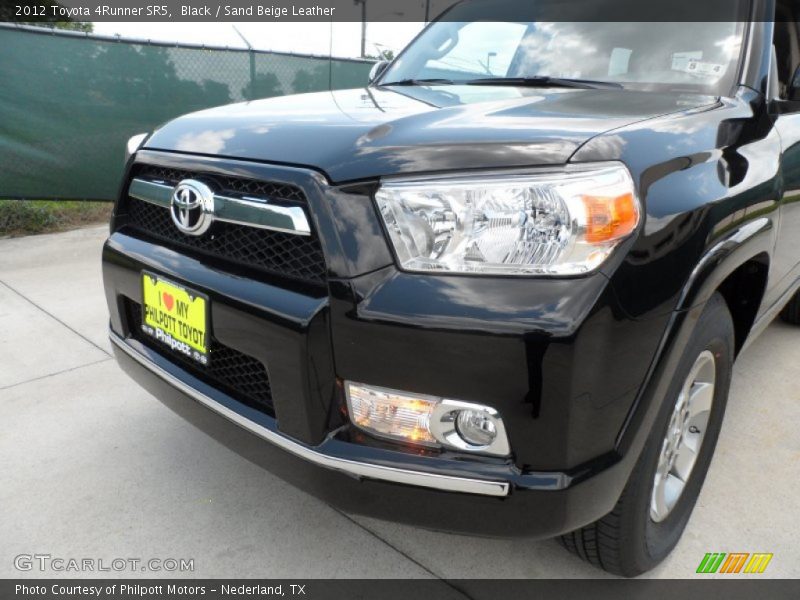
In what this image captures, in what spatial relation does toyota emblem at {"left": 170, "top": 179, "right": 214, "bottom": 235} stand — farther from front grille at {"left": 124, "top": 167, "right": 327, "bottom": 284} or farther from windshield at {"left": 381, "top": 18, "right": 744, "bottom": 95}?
windshield at {"left": 381, "top": 18, "right": 744, "bottom": 95}

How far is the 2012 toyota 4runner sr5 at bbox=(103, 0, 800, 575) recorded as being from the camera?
1317mm

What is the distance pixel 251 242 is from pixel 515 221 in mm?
681

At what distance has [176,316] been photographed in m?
1.80

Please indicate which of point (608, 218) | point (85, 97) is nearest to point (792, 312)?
point (608, 218)

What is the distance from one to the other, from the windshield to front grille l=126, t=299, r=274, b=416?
1.54 meters

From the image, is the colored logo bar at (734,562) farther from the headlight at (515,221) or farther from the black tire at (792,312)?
the black tire at (792,312)

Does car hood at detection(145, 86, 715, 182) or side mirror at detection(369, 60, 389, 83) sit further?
side mirror at detection(369, 60, 389, 83)

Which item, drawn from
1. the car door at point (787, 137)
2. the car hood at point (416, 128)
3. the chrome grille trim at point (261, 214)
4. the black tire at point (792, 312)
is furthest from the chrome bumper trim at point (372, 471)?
the black tire at point (792, 312)

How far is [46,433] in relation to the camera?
2.53 metres

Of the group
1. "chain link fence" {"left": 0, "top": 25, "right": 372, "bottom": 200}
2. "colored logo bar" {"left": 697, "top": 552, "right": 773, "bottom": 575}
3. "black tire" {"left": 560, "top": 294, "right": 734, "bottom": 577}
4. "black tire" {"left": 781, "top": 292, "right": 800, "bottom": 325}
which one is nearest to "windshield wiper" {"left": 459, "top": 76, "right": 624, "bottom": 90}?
"black tire" {"left": 560, "top": 294, "right": 734, "bottom": 577}

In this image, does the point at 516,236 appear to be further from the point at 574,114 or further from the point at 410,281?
the point at 574,114

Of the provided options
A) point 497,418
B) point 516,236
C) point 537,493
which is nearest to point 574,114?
point 516,236

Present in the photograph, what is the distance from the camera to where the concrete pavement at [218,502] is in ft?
6.33

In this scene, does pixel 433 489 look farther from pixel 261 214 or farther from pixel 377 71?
pixel 377 71
